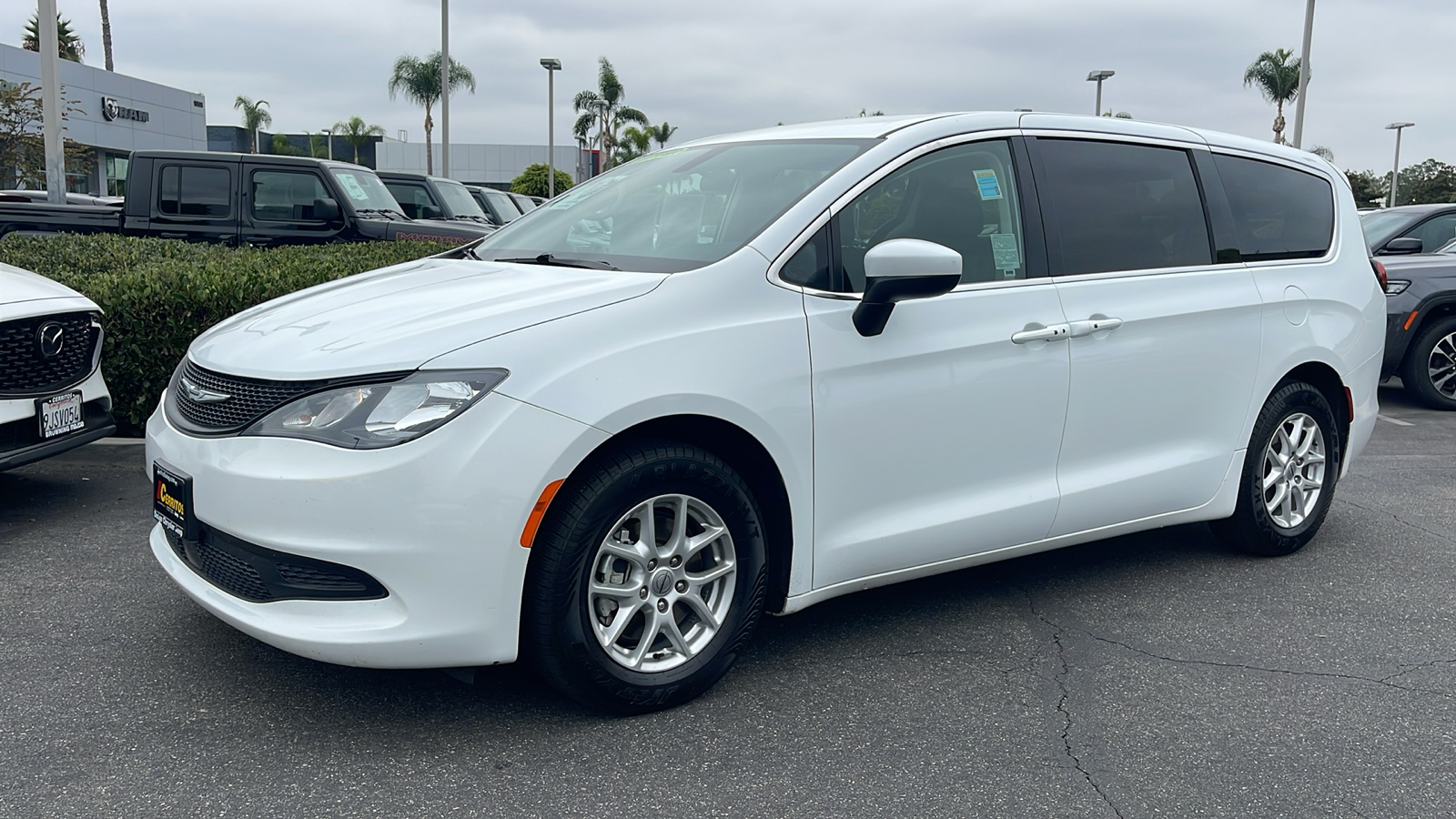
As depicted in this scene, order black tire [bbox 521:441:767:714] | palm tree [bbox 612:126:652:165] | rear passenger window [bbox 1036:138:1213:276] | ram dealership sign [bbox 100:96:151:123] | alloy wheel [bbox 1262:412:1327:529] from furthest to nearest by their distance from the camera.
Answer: palm tree [bbox 612:126:652:165] < ram dealership sign [bbox 100:96:151:123] < alloy wheel [bbox 1262:412:1327:529] < rear passenger window [bbox 1036:138:1213:276] < black tire [bbox 521:441:767:714]

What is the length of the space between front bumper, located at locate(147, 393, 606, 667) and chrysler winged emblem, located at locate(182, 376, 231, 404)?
0.87 ft

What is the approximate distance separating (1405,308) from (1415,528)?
473 cm

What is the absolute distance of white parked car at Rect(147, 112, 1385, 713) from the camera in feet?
9.84

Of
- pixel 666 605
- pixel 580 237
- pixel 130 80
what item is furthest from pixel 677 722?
pixel 130 80

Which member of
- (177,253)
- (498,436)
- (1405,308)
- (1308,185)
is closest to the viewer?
(498,436)

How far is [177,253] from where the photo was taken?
8.46 m

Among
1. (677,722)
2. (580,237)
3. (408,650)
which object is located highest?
(580,237)

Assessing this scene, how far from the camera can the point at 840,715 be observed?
3.39 meters

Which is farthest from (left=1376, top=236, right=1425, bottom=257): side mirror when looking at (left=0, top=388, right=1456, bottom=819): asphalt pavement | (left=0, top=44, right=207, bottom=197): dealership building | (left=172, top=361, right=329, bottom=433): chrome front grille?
(left=0, top=44, right=207, bottom=197): dealership building

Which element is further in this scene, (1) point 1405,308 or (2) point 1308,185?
(1) point 1405,308

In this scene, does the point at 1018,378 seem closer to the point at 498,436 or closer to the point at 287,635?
the point at 498,436

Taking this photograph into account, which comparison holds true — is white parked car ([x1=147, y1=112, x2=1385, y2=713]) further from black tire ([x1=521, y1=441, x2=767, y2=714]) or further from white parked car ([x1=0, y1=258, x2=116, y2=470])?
white parked car ([x1=0, y1=258, x2=116, y2=470])

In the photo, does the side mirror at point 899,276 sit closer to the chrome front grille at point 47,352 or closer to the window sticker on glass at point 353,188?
the chrome front grille at point 47,352

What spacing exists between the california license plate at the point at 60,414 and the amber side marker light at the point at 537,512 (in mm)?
3053
